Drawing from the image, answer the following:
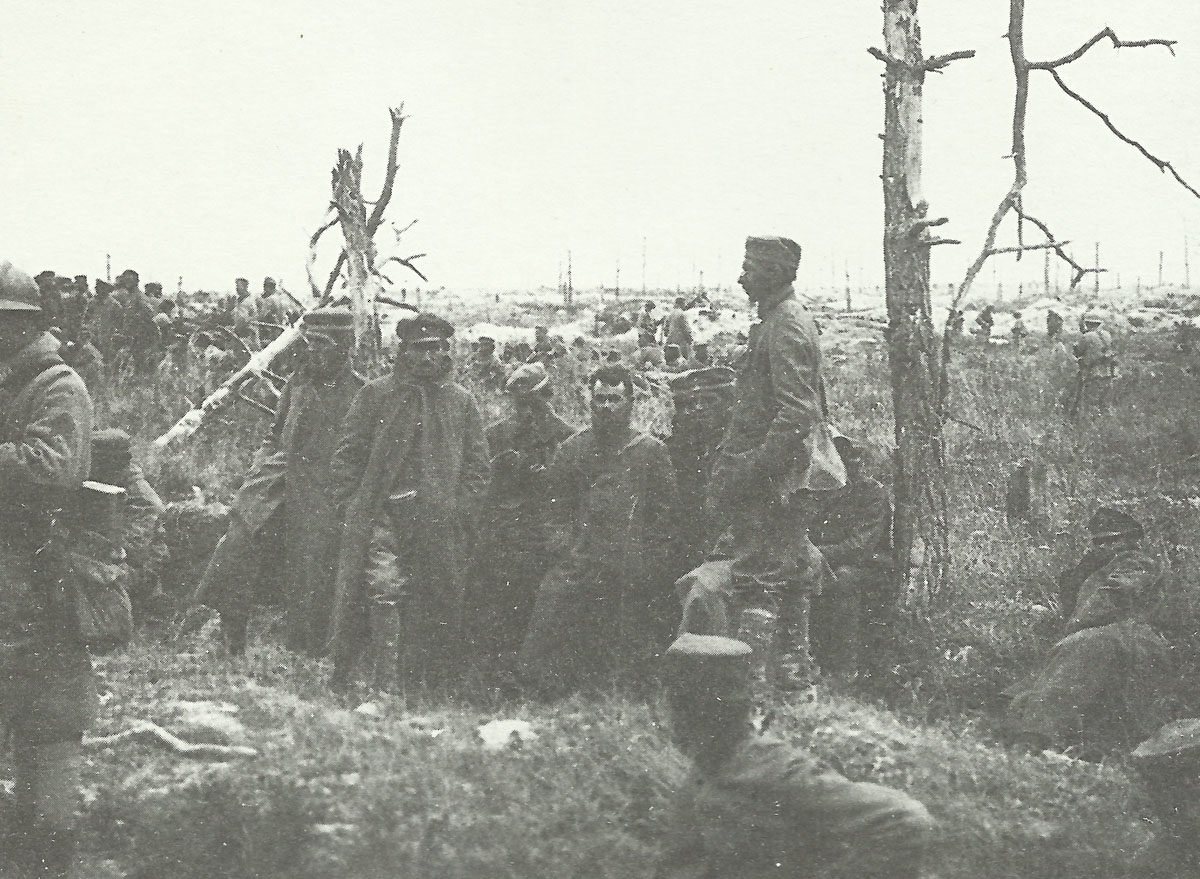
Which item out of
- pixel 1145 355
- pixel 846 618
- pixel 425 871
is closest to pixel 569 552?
pixel 846 618

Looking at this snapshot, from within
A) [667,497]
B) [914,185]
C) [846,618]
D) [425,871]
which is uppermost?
[914,185]

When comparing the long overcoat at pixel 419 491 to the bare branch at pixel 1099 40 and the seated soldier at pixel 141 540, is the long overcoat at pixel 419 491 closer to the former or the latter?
the seated soldier at pixel 141 540

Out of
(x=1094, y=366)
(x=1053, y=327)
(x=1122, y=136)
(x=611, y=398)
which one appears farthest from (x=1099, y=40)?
(x=1053, y=327)

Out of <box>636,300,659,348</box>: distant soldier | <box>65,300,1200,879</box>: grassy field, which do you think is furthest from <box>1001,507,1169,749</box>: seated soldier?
<box>636,300,659,348</box>: distant soldier

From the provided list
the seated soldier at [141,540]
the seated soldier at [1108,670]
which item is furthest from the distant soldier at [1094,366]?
the seated soldier at [141,540]

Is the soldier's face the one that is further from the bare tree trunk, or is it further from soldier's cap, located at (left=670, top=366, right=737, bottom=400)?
the bare tree trunk

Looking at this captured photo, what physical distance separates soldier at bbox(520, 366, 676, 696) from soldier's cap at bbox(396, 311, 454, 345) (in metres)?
0.95

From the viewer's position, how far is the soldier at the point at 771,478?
248 inches

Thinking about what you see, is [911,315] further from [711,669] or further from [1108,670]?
[711,669]

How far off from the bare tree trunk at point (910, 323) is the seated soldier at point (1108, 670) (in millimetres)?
1528

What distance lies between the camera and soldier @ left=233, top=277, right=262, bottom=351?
708 inches

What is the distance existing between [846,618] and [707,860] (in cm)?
388

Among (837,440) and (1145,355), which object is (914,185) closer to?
(837,440)

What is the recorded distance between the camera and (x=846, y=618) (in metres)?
7.88
